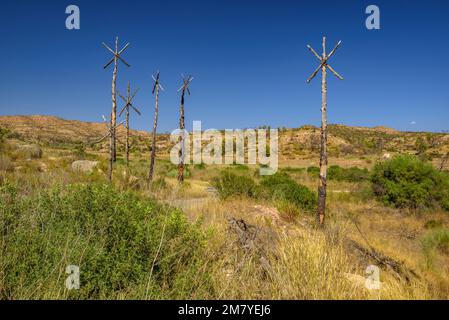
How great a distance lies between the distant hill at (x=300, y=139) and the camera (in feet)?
197

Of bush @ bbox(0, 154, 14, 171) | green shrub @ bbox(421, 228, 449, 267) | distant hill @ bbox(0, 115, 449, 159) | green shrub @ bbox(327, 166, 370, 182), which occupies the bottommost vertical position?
green shrub @ bbox(421, 228, 449, 267)

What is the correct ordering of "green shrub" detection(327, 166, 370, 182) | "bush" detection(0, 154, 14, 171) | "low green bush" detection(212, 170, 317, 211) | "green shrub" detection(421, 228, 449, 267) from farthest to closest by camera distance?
"green shrub" detection(327, 166, 370, 182) → "bush" detection(0, 154, 14, 171) → "low green bush" detection(212, 170, 317, 211) → "green shrub" detection(421, 228, 449, 267)

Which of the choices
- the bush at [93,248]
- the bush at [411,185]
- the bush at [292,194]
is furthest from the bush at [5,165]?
the bush at [411,185]

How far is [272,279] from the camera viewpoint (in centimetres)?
432

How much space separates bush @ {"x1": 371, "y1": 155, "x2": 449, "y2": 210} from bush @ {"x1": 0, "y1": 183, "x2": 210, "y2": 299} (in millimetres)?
15578

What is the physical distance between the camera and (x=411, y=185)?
683 inches

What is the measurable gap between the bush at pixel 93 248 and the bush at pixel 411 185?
15.6 meters

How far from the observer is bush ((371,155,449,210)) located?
1697 centimetres

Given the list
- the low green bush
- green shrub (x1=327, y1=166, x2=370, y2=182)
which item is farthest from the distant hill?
the low green bush

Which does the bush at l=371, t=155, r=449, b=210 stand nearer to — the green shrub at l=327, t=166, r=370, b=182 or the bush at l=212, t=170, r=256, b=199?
the bush at l=212, t=170, r=256, b=199
